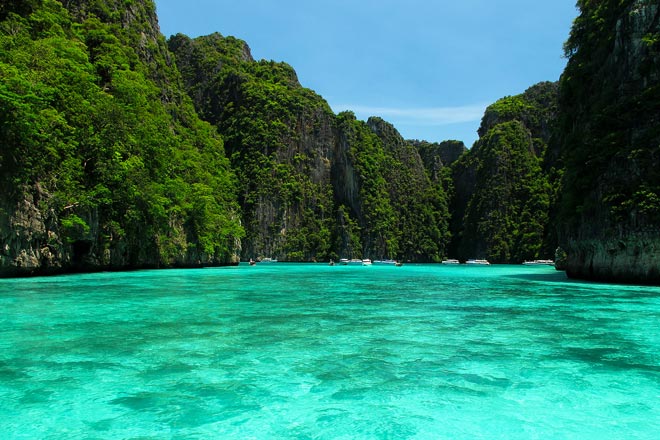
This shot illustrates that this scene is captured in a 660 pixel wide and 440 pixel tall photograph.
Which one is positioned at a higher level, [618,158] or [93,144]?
[93,144]

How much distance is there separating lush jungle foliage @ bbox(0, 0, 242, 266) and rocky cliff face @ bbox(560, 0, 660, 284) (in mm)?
35166

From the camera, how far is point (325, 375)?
753 centimetres

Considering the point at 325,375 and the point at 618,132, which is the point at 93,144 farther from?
the point at 618,132

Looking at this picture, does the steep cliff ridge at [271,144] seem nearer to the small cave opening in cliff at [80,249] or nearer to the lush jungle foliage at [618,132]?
the small cave opening in cliff at [80,249]

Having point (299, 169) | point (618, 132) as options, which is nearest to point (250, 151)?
point (299, 169)

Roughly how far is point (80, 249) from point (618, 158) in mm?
39432

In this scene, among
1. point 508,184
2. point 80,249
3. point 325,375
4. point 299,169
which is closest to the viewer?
point 325,375

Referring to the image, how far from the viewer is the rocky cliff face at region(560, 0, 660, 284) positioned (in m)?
27.3

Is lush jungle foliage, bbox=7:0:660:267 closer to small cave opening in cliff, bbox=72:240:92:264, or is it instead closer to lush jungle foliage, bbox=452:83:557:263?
small cave opening in cliff, bbox=72:240:92:264

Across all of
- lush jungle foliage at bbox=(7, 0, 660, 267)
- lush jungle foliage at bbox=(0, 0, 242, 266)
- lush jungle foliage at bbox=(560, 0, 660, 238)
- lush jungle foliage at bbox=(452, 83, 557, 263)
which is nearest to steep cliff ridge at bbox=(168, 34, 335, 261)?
lush jungle foliage at bbox=(7, 0, 660, 267)

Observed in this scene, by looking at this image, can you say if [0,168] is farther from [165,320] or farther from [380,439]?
[380,439]

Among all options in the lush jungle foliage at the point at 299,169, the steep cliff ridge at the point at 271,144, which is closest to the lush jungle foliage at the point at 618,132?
the steep cliff ridge at the point at 271,144

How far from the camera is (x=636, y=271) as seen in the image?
91.5ft

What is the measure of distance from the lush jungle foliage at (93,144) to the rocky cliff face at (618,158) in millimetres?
35166
